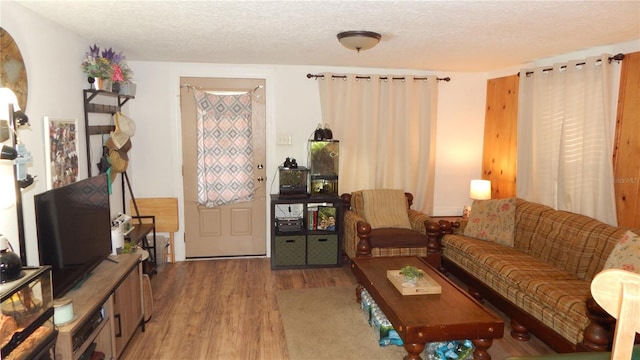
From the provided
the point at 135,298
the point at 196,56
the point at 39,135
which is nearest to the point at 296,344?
the point at 135,298

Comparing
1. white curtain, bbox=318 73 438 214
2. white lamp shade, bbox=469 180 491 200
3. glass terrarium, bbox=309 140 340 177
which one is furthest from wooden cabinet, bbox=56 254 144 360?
white lamp shade, bbox=469 180 491 200

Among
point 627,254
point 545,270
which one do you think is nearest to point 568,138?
point 545,270

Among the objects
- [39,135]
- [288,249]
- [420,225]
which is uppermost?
[39,135]

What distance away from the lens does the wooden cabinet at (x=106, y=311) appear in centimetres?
223

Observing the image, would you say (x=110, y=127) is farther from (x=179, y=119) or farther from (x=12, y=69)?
(x=12, y=69)

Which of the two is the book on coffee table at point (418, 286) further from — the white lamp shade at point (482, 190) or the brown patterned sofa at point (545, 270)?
the white lamp shade at point (482, 190)

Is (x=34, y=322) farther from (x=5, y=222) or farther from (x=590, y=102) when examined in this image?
(x=590, y=102)

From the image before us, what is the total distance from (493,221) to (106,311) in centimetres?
342

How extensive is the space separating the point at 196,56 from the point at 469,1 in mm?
2801

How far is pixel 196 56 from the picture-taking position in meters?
4.29

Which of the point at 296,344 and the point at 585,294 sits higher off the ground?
the point at 585,294

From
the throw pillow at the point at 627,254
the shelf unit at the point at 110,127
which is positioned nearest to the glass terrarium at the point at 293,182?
the shelf unit at the point at 110,127

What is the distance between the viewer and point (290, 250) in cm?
477

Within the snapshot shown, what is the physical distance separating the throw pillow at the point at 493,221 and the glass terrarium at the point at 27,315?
3609mm
